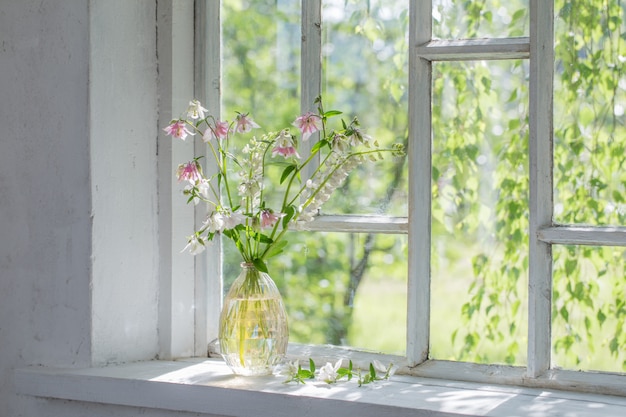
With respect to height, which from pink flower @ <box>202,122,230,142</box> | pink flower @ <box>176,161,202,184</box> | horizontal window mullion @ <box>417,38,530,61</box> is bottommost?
pink flower @ <box>176,161,202,184</box>

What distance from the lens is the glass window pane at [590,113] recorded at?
165cm

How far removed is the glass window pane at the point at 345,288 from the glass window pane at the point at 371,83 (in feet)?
0.26

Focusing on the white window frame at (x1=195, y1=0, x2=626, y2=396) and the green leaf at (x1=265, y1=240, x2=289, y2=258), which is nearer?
the white window frame at (x1=195, y1=0, x2=626, y2=396)

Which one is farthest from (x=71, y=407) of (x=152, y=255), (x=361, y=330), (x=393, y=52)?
(x=393, y=52)

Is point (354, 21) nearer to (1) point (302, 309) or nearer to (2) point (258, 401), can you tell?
(1) point (302, 309)

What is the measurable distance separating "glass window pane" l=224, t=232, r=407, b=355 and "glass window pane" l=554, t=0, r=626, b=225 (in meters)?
0.37

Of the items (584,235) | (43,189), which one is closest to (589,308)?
(584,235)

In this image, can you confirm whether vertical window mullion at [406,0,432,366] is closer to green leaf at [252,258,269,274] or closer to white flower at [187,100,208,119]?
green leaf at [252,258,269,274]

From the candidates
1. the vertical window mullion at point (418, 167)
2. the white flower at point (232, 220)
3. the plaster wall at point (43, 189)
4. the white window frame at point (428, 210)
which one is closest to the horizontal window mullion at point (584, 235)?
the white window frame at point (428, 210)

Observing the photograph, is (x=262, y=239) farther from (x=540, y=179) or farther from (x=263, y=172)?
(x=540, y=179)

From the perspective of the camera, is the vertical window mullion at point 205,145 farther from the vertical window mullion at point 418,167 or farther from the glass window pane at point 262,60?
the vertical window mullion at point 418,167

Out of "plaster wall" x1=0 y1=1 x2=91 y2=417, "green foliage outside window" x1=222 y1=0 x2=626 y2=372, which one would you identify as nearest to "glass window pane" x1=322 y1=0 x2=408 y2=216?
"green foliage outside window" x1=222 y1=0 x2=626 y2=372

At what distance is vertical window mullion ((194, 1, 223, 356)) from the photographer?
200 centimetres

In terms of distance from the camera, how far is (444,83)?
5.90 feet
